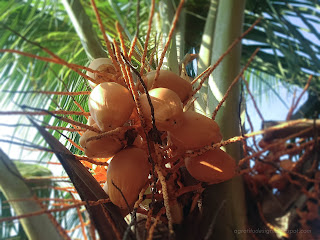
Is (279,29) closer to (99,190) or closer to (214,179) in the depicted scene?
(214,179)

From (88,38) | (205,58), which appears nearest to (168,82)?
(88,38)

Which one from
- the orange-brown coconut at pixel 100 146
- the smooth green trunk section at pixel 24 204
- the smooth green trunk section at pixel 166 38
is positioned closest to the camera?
the smooth green trunk section at pixel 24 204

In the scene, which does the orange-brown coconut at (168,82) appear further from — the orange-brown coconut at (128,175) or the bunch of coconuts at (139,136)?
the orange-brown coconut at (128,175)

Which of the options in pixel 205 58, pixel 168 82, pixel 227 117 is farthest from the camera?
pixel 205 58

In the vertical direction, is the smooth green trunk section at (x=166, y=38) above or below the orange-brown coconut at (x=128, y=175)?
above

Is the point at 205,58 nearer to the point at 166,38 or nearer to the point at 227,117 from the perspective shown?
the point at 166,38

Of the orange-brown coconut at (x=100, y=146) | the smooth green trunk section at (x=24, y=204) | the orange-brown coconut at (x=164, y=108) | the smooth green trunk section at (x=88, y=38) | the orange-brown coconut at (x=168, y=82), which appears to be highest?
the smooth green trunk section at (x=88, y=38)

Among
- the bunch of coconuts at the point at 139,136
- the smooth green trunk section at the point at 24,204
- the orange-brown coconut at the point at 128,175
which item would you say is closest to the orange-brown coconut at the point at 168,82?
the bunch of coconuts at the point at 139,136
